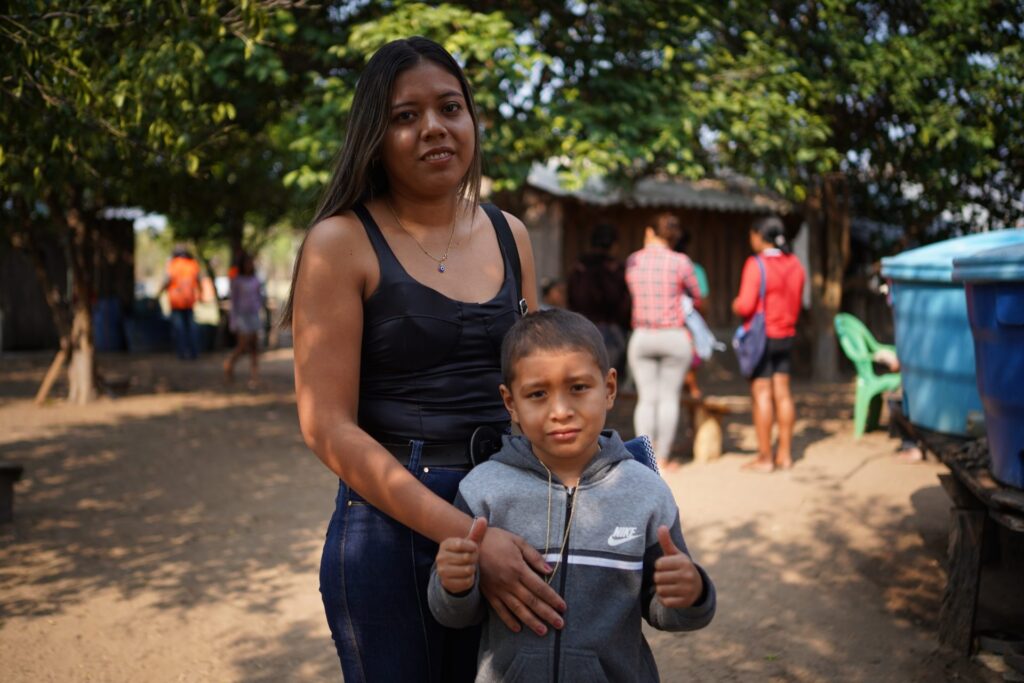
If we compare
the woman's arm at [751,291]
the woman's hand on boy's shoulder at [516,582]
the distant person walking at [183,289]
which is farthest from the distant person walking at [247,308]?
the woman's hand on boy's shoulder at [516,582]

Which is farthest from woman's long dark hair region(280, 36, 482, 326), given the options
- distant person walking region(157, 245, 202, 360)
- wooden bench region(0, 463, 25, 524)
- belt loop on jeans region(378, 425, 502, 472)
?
distant person walking region(157, 245, 202, 360)

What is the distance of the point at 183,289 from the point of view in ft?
53.8

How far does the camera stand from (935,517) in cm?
638

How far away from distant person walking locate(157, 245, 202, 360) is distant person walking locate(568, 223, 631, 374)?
30.6ft

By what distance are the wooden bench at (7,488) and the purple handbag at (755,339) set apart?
5083 mm

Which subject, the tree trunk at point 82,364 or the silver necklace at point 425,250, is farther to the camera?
the tree trunk at point 82,364

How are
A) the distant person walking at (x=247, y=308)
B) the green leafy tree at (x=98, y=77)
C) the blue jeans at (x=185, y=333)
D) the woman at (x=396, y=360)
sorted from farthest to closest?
the blue jeans at (x=185, y=333) < the distant person walking at (x=247, y=308) < the green leafy tree at (x=98, y=77) < the woman at (x=396, y=360)

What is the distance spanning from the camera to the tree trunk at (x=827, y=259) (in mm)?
14703

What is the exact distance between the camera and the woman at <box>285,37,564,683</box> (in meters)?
1.84

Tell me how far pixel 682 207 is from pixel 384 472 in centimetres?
1642

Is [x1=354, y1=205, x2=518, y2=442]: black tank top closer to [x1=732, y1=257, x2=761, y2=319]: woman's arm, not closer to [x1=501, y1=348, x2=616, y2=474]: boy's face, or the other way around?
[x1=501, y1=348, x2=616, y2=474]: boy's face

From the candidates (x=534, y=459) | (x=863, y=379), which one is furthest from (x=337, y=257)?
(x=863, y=379)

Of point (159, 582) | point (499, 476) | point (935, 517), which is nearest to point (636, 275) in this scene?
point (935, 517)

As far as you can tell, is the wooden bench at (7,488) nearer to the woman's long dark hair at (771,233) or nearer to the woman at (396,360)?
the woman at (396,360)
